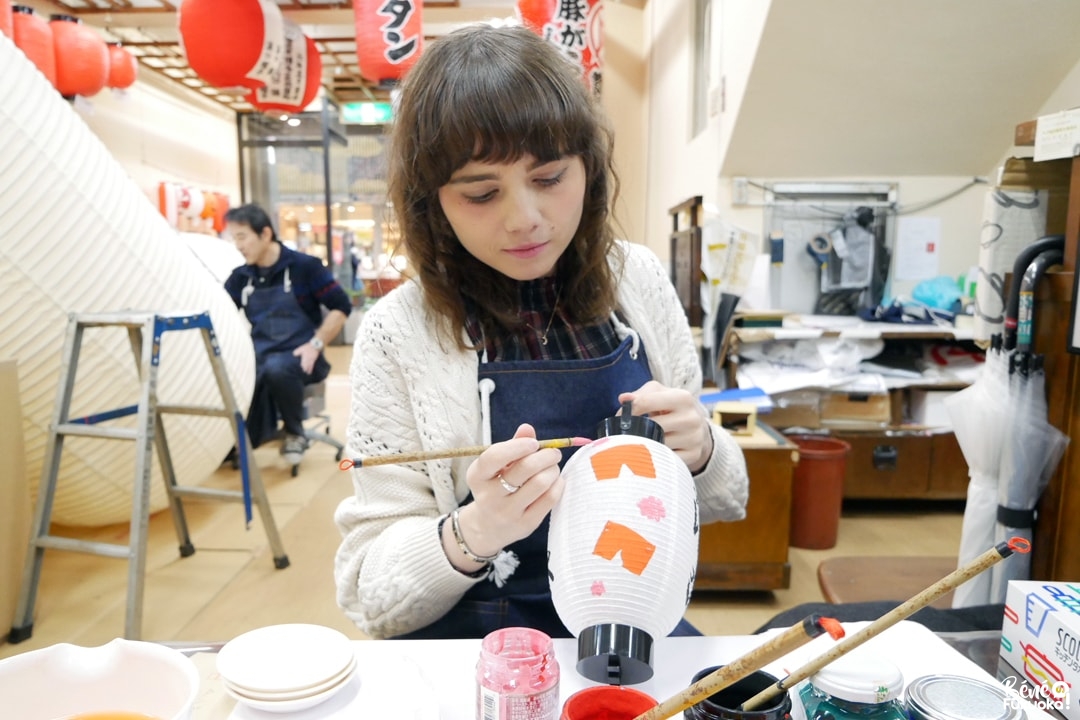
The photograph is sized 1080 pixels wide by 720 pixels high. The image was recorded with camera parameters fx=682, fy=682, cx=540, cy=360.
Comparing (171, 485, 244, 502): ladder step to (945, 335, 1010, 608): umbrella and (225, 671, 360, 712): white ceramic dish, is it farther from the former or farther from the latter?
(945, 335, 1010, 608): umbrella

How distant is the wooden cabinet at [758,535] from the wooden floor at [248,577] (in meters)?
0.10

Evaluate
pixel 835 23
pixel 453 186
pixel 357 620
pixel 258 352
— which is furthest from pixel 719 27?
pixel 357 620

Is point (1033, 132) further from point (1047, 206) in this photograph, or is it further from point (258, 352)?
point (258, 352)

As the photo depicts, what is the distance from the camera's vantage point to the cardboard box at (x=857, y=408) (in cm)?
305

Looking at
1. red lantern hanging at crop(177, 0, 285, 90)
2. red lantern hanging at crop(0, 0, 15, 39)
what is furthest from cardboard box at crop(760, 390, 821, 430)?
red lantern hanging at crop(0, 0, 15, 39)

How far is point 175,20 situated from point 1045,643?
7187mm

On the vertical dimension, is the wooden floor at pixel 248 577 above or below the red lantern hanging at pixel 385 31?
below

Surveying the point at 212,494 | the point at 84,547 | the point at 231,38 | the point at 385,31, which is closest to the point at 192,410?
the point at 212,494

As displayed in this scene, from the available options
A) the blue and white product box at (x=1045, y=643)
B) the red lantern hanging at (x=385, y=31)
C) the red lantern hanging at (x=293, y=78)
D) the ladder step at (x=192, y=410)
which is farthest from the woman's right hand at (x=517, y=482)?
the red lantern hanging at (x=293, y=78)

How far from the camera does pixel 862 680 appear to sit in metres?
0.54

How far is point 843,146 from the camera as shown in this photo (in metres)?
3.55

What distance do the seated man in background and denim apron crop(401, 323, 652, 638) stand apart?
3.02 m

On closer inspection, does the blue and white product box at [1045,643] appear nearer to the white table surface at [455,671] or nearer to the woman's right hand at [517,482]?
the white table surface at [455,671]

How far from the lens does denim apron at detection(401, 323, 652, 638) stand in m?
1.01
